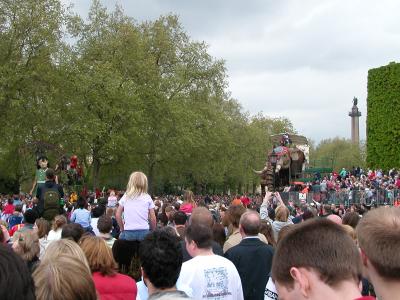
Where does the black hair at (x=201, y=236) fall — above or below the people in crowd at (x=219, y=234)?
above

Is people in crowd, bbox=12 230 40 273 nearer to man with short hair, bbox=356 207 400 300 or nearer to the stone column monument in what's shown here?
man with short hair, bbox=356 207 400 300

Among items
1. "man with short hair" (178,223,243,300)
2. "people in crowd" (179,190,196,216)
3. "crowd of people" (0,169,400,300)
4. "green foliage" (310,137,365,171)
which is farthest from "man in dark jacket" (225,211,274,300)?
"green foliage" (310,137,365,171)

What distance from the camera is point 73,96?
4347cm

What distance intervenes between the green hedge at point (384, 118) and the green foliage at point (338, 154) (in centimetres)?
5762

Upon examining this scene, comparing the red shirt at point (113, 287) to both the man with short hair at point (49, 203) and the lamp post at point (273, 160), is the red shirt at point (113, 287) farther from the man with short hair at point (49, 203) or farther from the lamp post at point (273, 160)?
the lamp post at point (273, 160)

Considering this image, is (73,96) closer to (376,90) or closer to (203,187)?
(376,90)

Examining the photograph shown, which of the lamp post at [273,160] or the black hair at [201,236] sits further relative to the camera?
the lamp post at [273,160]

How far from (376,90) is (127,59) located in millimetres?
18384

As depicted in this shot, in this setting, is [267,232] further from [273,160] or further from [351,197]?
[351,197]

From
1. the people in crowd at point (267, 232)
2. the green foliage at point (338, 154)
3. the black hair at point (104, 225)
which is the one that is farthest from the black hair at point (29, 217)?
the green foliage at point (338, 154)

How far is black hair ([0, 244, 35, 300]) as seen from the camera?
8.12ft

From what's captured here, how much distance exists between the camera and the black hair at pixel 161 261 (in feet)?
15.4

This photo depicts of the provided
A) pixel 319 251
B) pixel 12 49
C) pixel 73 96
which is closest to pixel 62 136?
pixel 73 96

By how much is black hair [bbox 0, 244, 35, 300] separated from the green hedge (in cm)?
4316
